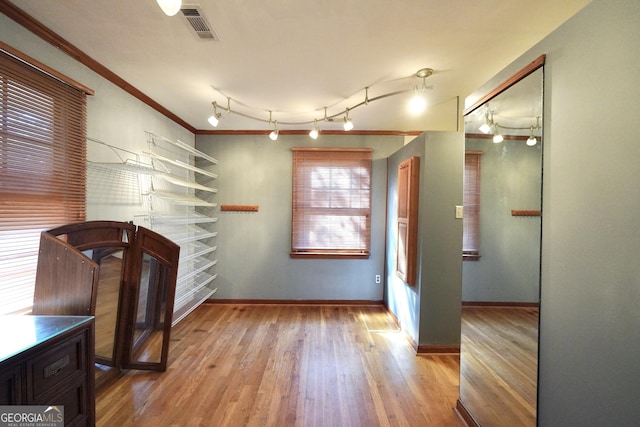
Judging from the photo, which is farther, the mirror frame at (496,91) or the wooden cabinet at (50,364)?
the mirror frame at (496,91)

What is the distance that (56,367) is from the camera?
1.17 meters

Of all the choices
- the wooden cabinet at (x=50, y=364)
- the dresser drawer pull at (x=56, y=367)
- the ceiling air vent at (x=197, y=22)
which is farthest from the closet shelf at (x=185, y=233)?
the ceiling air vent at (x=197, y=22)

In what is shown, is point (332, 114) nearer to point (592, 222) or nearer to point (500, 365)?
point (592, 222)

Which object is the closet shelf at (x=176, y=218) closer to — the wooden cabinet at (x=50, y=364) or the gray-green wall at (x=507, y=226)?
the wooden cabinet at (x=50, y=364)

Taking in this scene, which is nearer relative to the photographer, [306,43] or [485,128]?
[485,128]

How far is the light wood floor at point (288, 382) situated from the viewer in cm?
175

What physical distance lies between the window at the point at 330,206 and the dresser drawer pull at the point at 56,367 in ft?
8.80

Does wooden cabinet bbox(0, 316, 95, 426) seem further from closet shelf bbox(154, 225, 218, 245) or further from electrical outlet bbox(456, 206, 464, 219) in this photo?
electrical outlet bbox(456, 206, 464, 219)

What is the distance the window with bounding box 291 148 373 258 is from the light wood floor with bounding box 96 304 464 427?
111cm

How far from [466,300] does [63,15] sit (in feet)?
10.9

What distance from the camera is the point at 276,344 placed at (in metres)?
2.71

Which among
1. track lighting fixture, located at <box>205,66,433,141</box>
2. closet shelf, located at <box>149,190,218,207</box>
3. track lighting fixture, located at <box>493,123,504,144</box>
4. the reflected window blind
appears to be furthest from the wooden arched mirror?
track lighting fixture, located at <box>493,123,504,144</box>

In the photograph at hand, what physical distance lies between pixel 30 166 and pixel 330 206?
2956mm

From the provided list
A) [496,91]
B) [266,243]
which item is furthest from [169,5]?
[266,243]
